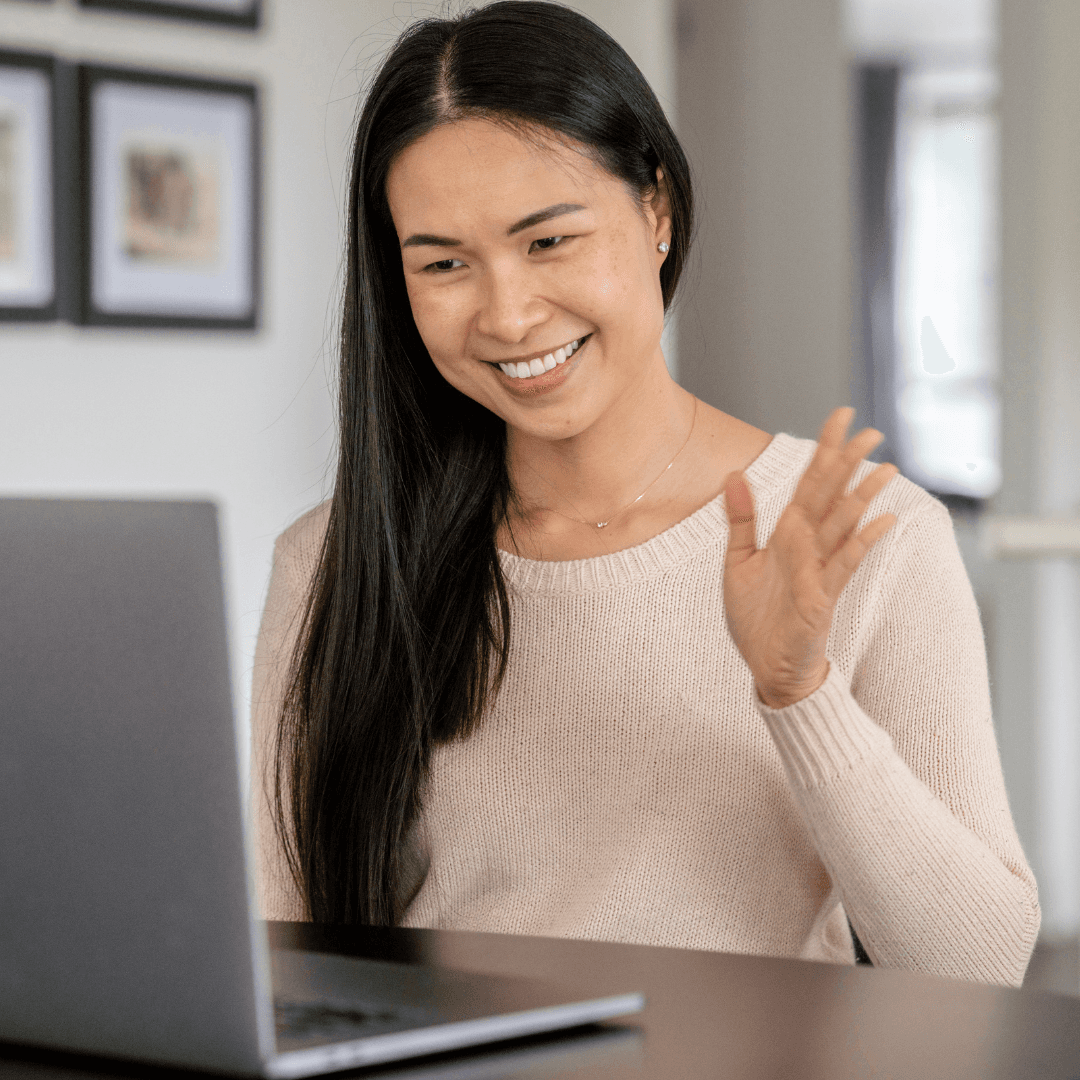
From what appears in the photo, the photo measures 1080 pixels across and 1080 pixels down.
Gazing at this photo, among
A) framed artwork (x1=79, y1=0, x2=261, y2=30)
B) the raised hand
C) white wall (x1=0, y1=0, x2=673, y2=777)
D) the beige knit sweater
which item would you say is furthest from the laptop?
framed artwork (x1=79, y1=0, x2=261, y2=30)

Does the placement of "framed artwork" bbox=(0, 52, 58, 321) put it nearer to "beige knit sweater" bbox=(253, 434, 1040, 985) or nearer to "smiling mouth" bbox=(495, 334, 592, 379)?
"beige knit sweater" bbox=(253, 434, 1040, 985)

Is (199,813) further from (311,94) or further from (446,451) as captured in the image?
(311,94)

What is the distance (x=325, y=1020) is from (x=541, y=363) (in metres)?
0.71

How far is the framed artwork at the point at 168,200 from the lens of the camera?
271 cm

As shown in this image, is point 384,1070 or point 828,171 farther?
point 828,171

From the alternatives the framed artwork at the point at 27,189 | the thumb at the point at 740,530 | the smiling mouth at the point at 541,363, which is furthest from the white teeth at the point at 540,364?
the framed artwork at the point at 27,189

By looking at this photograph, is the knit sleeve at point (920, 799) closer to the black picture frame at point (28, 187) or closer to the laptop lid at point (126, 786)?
the laptop lid at point (126, 786)

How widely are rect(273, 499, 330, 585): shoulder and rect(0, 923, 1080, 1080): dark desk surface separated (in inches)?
23.5

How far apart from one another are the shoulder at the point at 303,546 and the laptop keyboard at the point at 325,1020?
75 centimetres

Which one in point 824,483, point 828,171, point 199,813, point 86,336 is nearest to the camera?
point 199,813

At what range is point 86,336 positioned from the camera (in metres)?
2.71

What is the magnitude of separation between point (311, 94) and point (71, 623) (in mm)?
2546

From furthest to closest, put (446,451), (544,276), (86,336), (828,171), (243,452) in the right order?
(828,171), (243,452), (86,336), (446,451), (544,276)

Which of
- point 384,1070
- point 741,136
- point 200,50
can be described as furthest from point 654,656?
point 741,136
